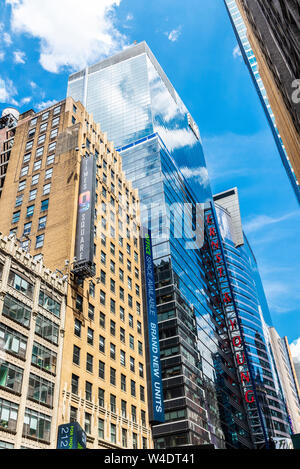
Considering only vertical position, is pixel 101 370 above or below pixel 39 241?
below

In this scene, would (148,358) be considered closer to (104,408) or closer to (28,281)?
(104,408)

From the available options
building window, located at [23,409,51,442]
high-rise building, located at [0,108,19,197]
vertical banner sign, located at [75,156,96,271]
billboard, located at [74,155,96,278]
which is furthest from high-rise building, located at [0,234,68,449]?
high-rise building, located at [0,108,19,197]

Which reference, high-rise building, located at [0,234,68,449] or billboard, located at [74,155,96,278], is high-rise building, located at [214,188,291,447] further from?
high-rise building, located at [0,234,68,449]

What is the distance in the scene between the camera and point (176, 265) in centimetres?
7931

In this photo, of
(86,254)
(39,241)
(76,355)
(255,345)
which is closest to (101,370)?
(76,355)

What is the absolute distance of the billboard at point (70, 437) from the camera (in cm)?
3647

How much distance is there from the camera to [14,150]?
7319 cm

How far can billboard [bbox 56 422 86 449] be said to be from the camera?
36.5m

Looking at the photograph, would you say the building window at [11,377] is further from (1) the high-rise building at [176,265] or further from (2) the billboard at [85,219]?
(1) the high-rise building at [176,265]

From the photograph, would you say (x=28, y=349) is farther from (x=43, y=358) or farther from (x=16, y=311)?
(x=16, y=311)

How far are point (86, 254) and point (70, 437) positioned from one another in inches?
795

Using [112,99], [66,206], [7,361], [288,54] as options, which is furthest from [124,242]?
[112,99]

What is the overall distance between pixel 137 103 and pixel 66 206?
3523 inches

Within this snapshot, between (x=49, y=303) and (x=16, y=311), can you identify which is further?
(x=49, y=303)
